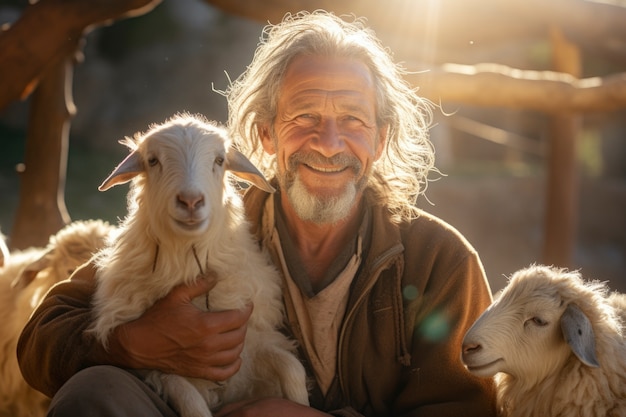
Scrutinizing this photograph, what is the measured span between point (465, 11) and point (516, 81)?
797 millimetres

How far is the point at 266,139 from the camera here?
4012mm

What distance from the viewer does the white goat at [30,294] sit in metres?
4.63

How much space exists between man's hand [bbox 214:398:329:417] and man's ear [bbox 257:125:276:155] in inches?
51.2

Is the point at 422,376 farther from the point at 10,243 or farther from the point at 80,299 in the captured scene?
the point at 10,243

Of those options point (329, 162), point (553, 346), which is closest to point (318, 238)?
point (329, 162)

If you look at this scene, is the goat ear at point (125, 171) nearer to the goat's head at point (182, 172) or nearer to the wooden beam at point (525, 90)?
the goat's head at point (182, 172)

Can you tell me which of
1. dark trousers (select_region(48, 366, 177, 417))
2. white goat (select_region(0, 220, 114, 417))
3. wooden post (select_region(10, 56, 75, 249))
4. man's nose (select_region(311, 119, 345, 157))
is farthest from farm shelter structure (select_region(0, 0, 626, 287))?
dark trousers (select_region(48, 366, 177, 417))

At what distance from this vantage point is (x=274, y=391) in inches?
131

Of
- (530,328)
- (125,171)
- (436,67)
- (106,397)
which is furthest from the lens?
(436,67)

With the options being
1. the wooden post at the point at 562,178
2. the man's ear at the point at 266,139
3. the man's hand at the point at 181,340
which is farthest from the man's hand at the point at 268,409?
the wooden post at the point at 562,178

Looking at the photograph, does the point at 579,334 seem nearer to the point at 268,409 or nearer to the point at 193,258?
the point at 268,409

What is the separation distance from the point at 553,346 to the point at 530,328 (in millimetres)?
121

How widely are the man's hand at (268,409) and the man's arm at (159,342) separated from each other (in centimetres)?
14

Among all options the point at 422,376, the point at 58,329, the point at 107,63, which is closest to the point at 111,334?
the point at 58,329
